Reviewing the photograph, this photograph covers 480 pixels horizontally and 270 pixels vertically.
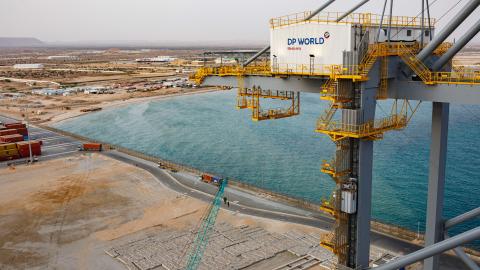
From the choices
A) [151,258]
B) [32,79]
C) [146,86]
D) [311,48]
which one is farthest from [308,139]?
[32,79]

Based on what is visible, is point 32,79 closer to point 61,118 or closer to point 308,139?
point 61,118

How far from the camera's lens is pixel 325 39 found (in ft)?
61.7

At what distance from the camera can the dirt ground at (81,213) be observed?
34781mm

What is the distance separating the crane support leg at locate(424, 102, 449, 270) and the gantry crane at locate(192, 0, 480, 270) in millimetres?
43

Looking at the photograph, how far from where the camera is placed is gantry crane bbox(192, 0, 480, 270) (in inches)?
691

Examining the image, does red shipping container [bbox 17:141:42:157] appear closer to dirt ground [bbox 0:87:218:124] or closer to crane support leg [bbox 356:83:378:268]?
dirt ground [bbox 0:87:218:124]

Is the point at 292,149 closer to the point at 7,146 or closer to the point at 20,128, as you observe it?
the point at 7,146

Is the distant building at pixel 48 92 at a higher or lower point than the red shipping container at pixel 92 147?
higher

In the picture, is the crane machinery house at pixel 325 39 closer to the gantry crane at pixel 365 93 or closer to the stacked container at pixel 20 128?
the gantry crane at pixel 365 93

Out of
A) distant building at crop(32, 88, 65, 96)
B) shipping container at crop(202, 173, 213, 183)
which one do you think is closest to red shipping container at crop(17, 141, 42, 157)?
shipping container at crop(202, 173, 213, 183)

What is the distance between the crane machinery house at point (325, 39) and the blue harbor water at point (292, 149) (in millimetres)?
12041

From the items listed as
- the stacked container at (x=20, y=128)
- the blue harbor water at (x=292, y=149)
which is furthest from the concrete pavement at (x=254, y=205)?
the stacked container at (x=20, y=128)

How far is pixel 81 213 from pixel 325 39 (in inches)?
1300

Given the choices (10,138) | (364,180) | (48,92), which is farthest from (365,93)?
(48,92)
